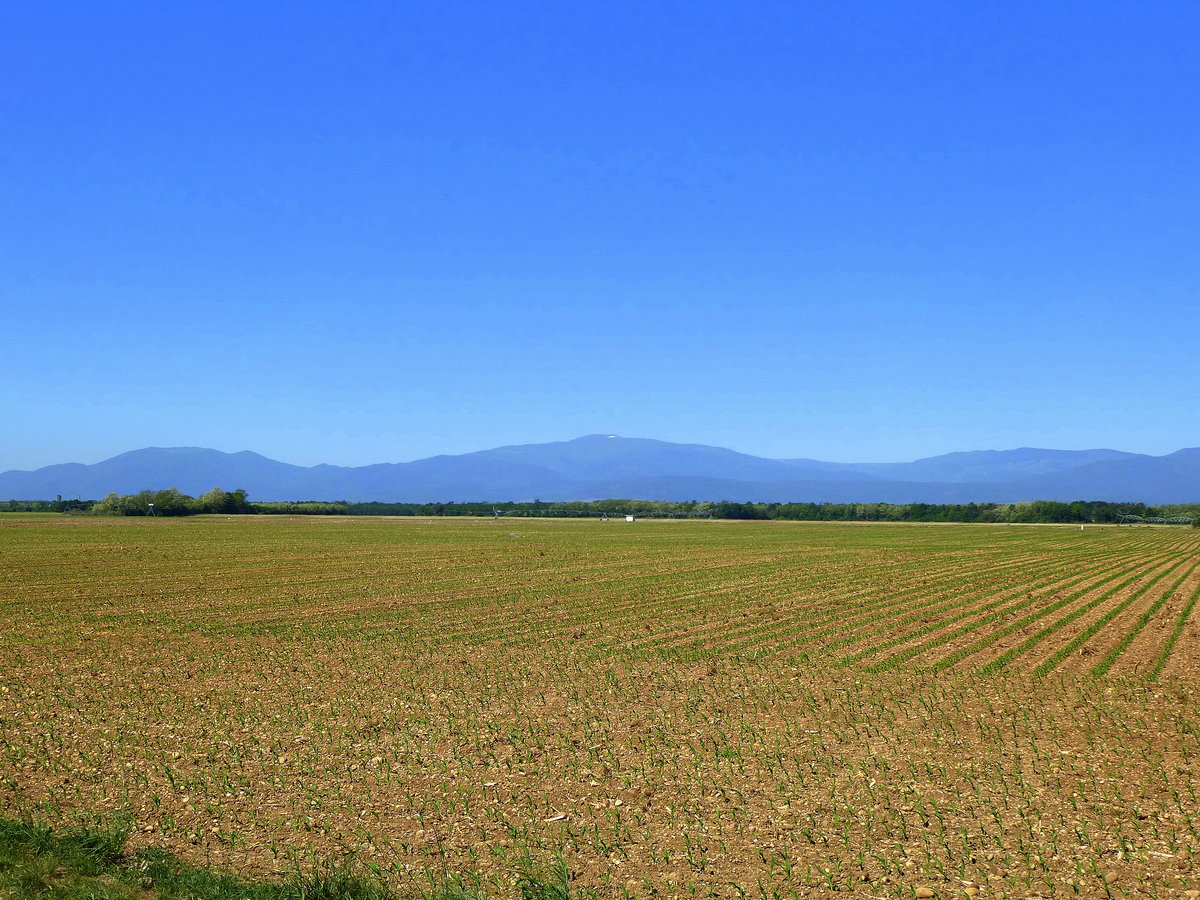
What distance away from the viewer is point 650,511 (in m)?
200

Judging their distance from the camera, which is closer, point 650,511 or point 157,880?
point 157,880

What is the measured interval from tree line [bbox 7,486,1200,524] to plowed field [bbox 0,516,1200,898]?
121924 millimetres

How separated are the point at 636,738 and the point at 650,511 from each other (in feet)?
611

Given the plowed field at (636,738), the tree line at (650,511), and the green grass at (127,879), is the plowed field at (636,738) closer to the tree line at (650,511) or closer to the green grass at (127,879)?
the green grass at (127,879)

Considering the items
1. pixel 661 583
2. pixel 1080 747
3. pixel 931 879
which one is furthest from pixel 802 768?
pixel 661 583

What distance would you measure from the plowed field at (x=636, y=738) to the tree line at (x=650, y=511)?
400ft

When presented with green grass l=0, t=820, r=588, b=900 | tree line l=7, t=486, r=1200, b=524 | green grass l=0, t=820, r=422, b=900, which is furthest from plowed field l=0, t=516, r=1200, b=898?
tree line l=7, t=486, r=1200, b=524

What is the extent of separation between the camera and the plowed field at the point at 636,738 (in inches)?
368

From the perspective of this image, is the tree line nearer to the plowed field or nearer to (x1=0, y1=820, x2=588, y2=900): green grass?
the plowed field

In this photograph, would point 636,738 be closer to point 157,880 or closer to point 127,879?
point 157,880

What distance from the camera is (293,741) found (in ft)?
44.2

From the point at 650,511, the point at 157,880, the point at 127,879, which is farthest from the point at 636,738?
the point at 650,511

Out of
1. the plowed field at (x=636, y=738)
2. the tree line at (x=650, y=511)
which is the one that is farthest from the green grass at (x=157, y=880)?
the tree line at (x=650, y=511)

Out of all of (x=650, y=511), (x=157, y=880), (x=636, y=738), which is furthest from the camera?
(x=650, y=511)
